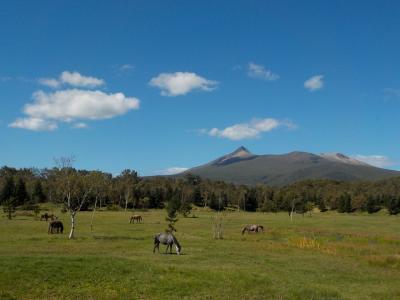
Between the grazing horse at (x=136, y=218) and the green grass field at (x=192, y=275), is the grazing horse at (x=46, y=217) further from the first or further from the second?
the green grass field at (x=192, y=275)

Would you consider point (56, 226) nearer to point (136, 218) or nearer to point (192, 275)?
point (136, 218)

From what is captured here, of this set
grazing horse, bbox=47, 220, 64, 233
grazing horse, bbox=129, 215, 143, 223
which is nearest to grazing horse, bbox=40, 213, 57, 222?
grazing horse, bbox=129, 215, 143, 223

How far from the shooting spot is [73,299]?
75.9 ft

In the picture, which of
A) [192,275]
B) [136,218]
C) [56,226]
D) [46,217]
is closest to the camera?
[192,275]

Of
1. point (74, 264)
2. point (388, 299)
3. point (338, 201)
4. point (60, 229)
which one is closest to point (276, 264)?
point (388, 299)

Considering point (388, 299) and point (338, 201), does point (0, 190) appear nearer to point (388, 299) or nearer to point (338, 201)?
point (338, 201)

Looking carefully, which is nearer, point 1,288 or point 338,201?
point 1,288

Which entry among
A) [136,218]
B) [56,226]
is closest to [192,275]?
[56,226]

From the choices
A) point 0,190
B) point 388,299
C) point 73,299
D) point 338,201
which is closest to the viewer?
point 73,299

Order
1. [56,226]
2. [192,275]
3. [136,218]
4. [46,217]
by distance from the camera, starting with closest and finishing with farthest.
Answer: [192,275] < [56,226] < [46,217] < [136,218]

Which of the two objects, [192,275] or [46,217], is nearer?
[192,275]

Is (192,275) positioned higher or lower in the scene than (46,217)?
lower

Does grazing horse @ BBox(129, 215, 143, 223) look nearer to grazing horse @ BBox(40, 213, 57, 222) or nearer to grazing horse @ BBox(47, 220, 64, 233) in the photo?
grazing horse @ BBox(40, 213, 57, 222)

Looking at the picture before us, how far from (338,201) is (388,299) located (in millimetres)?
168944
